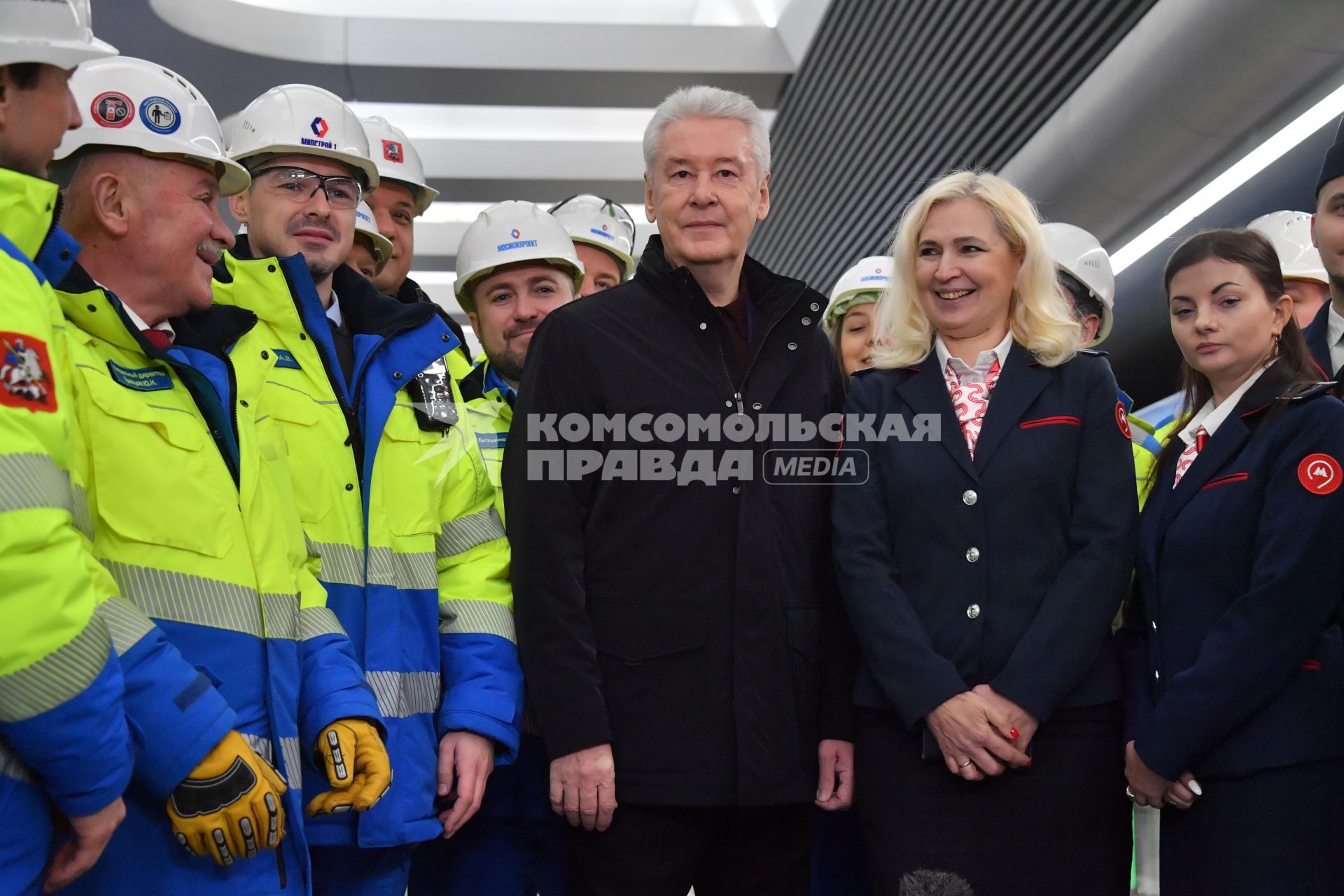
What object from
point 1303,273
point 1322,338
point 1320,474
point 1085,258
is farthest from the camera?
point 1303,273

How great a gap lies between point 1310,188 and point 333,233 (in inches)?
123

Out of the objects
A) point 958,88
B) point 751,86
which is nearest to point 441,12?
point 751,86

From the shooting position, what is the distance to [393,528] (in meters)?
2.00

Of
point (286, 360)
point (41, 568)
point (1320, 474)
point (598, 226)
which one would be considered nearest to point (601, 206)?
point (598, 226)

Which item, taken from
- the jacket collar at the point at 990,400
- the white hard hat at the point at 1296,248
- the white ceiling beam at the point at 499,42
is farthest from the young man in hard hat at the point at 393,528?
the white ceiling beam at the point at 499,42

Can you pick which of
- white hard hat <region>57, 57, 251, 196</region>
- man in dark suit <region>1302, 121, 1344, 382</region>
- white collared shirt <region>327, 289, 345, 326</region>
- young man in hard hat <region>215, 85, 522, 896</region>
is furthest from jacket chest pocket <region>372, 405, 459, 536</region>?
man in dark suit <region>1302, 121, 1344, 382</region>

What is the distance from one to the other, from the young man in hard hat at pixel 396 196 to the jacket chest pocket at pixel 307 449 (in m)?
1.03

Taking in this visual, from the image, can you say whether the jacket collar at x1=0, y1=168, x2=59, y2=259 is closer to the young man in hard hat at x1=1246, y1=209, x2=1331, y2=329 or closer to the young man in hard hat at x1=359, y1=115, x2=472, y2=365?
the young man in hard hat at x1=359, y1=115, x2=472, y2=365

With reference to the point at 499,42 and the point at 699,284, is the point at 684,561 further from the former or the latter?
the point at 499,42

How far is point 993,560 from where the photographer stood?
188cm

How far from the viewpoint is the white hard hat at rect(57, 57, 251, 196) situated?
5.77 feet

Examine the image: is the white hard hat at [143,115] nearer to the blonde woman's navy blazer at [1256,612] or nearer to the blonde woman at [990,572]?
the blonde woman at [990,572]

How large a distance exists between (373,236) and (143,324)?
49.6 inches

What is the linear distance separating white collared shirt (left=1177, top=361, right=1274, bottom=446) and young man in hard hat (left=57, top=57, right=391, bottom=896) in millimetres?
1466
